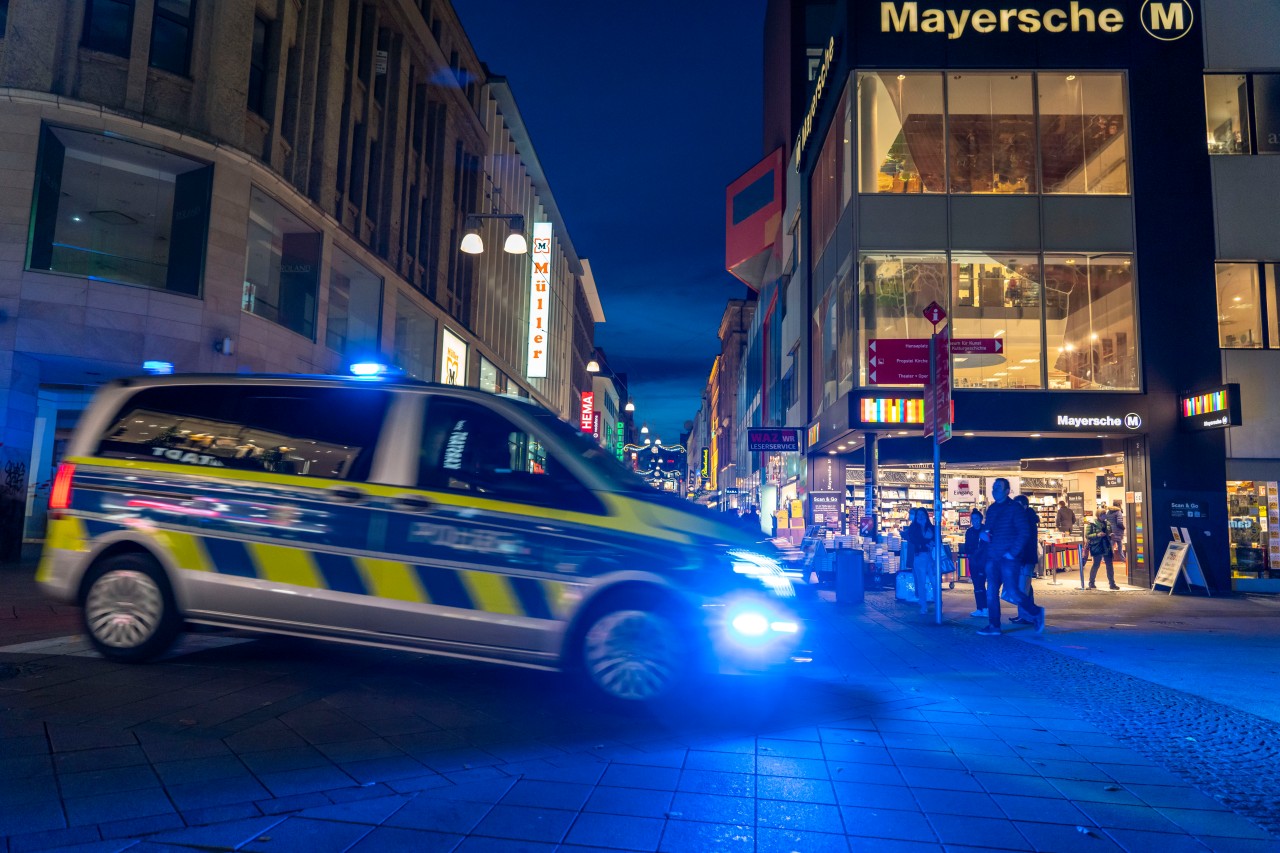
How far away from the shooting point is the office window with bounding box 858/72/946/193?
1881 cm

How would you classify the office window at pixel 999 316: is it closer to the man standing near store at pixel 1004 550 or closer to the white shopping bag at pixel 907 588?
the white shopping bag at pixel 907 588

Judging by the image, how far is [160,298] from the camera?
49.3ft

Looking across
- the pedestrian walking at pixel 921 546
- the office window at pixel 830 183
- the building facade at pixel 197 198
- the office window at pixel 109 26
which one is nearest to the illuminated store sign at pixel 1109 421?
the pedestrian walking at pixel 921 546

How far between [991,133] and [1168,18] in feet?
14.9

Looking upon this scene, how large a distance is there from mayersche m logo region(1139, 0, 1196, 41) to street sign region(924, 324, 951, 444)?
12.7 m

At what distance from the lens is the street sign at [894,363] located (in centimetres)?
1775

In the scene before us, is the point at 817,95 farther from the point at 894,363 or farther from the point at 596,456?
the point at 596,456

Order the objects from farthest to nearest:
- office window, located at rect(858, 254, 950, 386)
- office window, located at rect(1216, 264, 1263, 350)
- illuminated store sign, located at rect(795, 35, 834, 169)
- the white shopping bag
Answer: illuminated store sign, located at rect(795, 35, 834, 169), office window, located at rect(858, 254, 950, 386), office window, located at rect(1216, 264, 1263, 350), the white shopping bag

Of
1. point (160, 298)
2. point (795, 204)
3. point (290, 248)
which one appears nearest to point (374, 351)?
point (290, 248)

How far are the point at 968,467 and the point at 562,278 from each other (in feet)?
114

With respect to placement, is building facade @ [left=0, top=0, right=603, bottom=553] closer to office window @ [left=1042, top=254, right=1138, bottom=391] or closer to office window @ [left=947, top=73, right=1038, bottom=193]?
office window @ [left=947, top=73, right=1038, bottom=193]

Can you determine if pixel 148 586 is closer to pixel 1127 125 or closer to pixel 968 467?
pixel 1127 125

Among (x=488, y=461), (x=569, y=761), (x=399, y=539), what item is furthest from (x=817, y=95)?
(x=569, y=761)

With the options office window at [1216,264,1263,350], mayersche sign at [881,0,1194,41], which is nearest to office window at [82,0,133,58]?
mayersche sign at [881,0,1194,41]
